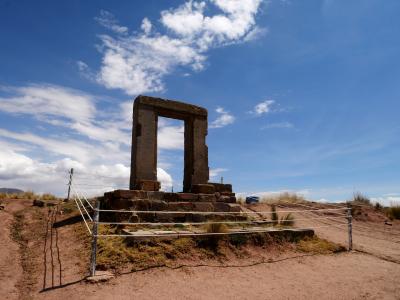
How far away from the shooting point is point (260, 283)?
6.16 m

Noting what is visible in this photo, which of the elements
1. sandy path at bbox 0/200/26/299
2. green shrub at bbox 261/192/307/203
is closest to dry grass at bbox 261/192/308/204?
green shrub at bbox 261/192/307/203

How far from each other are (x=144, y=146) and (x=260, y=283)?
5.26m

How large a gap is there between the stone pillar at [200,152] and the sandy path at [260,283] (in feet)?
13.4

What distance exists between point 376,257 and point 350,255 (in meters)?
0.65

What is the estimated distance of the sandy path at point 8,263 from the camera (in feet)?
17.2

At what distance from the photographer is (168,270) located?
6.11 metres

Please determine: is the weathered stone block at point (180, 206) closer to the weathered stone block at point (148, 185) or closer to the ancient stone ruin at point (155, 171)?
the ancient stone ruin at point (155, 171)

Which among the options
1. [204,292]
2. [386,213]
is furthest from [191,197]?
[386,213]

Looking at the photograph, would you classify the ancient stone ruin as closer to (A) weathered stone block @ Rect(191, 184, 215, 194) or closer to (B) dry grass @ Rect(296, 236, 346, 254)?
(A) weathered stone block @ Rect(191, 184, 215, 194)

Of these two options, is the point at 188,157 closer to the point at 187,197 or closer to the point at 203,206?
the point at 187,197

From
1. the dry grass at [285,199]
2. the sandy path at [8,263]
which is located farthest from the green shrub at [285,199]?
the sandy path at [8,263]

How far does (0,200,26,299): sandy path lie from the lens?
524 cm

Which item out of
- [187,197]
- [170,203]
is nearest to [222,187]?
[187,197]

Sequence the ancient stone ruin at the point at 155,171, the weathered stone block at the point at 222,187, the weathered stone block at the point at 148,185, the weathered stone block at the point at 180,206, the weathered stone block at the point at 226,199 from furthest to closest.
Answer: the weathered stone block at the point at 222,187
the weathered stone block at the point at 226,199
the weathered stone block at the point at 148,185
the weathered stone block at the point at 180,206
the ancient stone ruin at the point at 155,171
